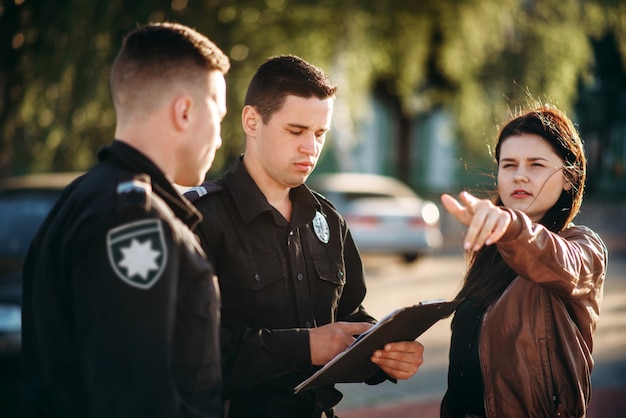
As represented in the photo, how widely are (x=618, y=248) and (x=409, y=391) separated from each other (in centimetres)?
1478

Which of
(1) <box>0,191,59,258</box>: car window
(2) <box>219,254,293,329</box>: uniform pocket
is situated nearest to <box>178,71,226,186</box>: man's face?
(2) <box>219,254,293,329</box>: uniform pocket

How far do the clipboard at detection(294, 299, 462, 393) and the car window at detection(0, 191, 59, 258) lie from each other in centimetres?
425

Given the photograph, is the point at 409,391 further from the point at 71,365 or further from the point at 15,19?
the point at 15,19

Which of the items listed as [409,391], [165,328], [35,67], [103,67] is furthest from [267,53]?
[165,328]

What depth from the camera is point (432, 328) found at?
8.45 metres

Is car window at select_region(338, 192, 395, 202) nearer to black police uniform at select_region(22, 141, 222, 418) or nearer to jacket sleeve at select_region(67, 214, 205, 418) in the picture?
black police uniform at select_region(22, 141, 222, 418)

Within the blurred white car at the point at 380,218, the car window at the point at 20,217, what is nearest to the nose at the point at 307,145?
the car window at the point at 20,217

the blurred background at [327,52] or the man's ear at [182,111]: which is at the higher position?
the blurred background at [327,52]

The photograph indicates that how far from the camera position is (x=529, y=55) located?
14242 mm

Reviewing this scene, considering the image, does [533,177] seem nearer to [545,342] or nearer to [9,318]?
[545,342]

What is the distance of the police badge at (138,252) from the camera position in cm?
163

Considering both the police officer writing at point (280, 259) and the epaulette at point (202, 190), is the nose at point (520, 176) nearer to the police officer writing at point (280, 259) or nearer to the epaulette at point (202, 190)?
the police officer writing at point (280, 259)

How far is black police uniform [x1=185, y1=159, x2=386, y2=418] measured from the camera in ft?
7.44

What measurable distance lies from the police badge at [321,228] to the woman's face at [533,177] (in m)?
0.67
